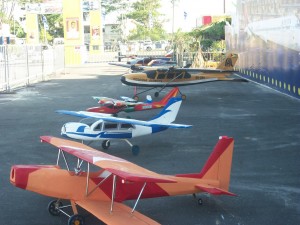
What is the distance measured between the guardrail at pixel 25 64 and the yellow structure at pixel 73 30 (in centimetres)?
1802

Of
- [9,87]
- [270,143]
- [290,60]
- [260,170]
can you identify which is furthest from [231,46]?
[260,170]

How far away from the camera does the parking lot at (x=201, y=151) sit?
364 inches

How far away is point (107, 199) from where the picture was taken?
338 inches

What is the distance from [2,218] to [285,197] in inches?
241

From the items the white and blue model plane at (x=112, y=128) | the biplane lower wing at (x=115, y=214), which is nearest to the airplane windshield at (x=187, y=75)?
the white and blue model plane at (x=112, y=128)

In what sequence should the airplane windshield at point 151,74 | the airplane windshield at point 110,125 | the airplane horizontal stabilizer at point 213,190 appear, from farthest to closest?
the airplane windshield at point 151,74 → the airplane windshield at point 110,125 → the airplane horizontal stabilizer at point 213,190

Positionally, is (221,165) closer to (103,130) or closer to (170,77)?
(103,130)

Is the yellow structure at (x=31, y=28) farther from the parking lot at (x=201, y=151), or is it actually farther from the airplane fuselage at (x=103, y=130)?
the airplane fuselage at (x=103, y=130)

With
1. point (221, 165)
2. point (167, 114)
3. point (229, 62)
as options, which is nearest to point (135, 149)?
point (167, 114)

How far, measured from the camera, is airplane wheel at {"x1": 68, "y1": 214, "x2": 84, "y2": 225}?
27.0ft

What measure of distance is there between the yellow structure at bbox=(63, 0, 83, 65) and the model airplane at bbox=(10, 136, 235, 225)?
57550 mm

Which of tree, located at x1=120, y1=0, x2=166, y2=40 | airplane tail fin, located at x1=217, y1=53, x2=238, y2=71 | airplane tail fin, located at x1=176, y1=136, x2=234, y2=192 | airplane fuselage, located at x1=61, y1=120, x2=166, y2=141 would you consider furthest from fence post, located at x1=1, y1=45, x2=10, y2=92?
tree, located at x1=120, y1=0, x2=166, y2=40

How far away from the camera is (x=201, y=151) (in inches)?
566

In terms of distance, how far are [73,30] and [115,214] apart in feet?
197
